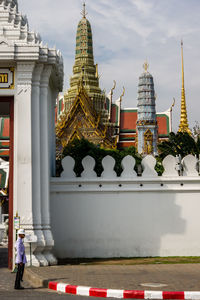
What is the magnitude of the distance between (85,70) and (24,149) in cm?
4823

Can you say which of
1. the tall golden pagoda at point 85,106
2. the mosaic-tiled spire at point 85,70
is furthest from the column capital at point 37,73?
the mosaic-tiled spire at point 85,70

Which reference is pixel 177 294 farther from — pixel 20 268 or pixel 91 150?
pixel 91 150

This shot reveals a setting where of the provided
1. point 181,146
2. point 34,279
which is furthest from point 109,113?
point 34,279

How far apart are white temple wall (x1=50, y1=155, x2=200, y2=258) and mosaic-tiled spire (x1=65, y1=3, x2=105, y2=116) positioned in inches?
1726

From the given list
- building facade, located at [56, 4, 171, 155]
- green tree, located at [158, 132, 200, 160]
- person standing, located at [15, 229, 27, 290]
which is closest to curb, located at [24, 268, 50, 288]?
person standing, located at [15, 229, 27, 290]

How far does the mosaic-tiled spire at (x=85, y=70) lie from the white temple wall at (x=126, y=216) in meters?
43.8

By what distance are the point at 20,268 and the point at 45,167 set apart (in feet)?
11.7

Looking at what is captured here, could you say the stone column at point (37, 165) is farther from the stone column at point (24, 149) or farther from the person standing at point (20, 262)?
the person standing at point (20, 262)

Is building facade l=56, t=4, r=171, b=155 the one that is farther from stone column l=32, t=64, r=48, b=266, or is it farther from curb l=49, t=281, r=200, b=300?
curb l=49, t=281, r=200, b=300

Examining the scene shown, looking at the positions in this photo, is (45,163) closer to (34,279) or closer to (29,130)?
(29,130)

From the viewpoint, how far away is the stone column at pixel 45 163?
12.8 m

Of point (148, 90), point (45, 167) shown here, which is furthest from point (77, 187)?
point (148, 90)

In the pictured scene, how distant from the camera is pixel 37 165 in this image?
12.8 meters

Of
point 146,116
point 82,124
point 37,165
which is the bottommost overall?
point 37,165
